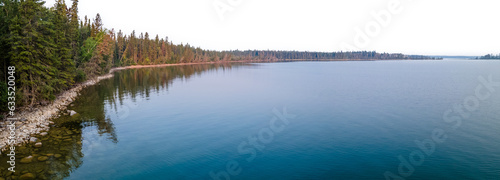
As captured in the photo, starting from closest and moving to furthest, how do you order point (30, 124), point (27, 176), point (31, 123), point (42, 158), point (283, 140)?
point (27, 176)
point (42, 158)
point (283, 140)
point (30, 124)
point (31, 123)

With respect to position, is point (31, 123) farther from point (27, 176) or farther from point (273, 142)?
point (273, 142)

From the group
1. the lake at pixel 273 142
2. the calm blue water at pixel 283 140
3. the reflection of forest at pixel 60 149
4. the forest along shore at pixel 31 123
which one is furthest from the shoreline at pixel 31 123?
the calm blue water at pixel 283 140

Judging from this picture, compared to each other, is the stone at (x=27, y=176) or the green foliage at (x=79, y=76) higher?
the green foliage at (x=79, y=76)

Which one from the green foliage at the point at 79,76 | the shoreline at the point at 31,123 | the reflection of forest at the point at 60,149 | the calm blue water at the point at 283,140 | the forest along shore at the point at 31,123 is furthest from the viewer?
the green foliage at the point at 79,76

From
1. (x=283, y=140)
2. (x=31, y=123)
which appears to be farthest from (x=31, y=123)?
(x=283, y=140)

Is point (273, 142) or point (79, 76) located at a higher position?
point (79, 76)

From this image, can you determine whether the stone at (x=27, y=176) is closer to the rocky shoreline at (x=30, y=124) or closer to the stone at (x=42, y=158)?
the stone at (x=42, y=158)

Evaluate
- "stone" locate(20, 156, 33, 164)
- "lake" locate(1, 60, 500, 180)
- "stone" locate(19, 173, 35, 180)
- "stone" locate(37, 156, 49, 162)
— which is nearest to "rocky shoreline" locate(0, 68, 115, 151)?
"lake" locate(1, 60, 500, 180)

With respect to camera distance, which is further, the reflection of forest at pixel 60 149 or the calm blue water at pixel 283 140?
the calm blue water at pixel 283 140

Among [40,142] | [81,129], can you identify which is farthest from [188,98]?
[40,142]

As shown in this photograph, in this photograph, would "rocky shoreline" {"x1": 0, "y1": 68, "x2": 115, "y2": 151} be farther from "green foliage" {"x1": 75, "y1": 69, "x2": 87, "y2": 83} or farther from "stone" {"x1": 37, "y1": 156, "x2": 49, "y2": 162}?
"green foliage" {"x1": 75, "y1": 69, "x2": 87, "y2": 83}

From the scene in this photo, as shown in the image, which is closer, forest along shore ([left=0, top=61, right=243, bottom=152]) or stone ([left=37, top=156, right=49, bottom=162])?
stone ([left=37, top=156, right=49, bottom=162])

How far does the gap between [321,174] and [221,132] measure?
1377cm

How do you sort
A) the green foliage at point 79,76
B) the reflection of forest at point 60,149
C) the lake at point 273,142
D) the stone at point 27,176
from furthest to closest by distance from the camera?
1. the green foliage at point 79,76
2. the lake at point 273,142
3. the reflection of forest at point 60,149
4. the stone at point 27,176
